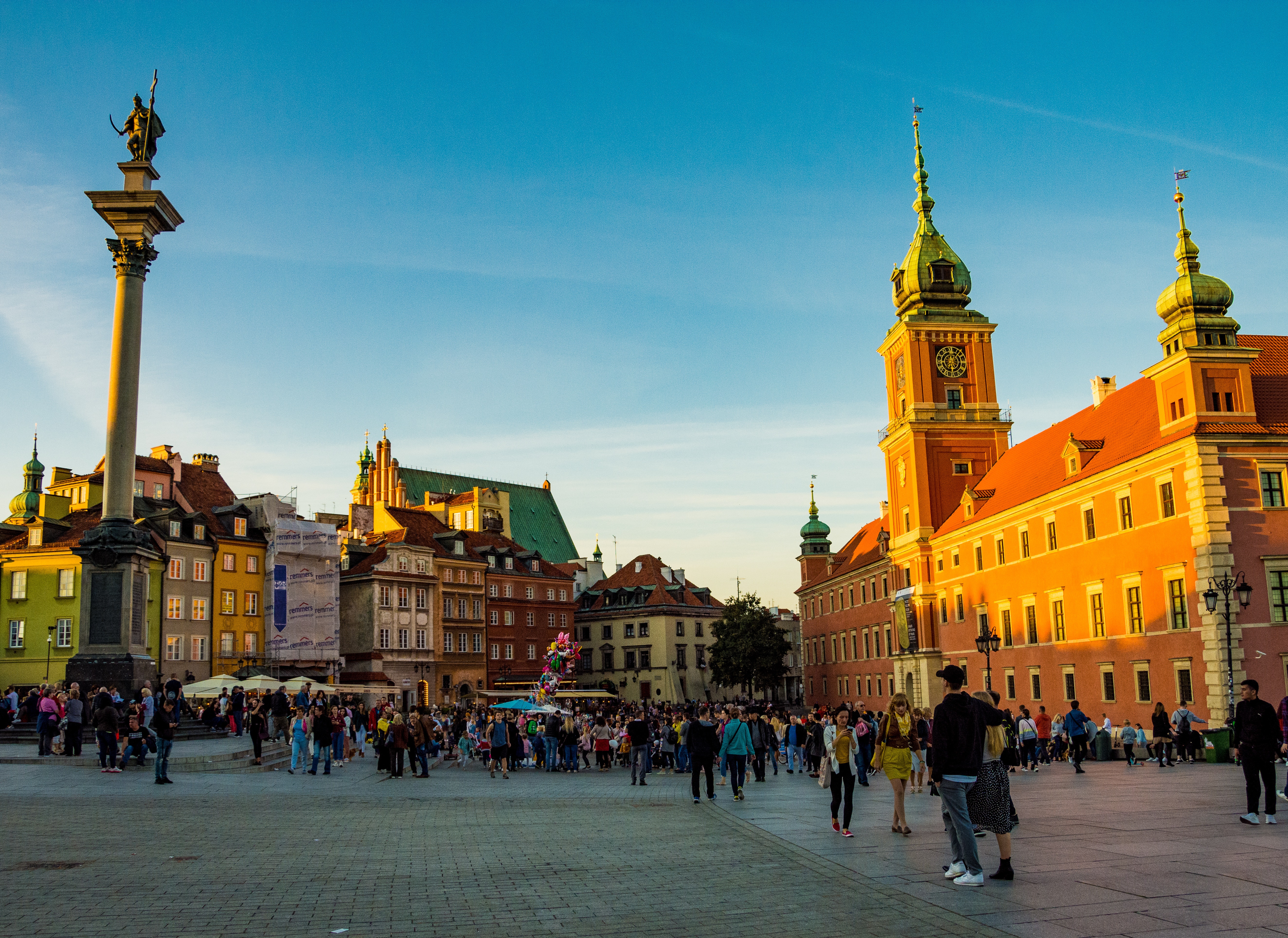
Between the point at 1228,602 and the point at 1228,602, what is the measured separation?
0.28 meters

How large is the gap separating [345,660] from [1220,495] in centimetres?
5523

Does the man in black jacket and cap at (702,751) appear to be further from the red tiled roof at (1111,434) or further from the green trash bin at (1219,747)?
the red tiled roof at (1111,434)

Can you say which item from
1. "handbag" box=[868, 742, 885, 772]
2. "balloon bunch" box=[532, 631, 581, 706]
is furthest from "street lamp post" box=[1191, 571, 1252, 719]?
"balloon bunch" box=[532, 631, 581, 706]

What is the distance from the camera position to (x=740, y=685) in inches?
4173

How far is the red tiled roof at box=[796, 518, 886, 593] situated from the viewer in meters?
77.8

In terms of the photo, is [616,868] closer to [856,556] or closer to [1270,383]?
[1270,383]

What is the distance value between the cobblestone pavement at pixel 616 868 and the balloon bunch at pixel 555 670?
106 ft

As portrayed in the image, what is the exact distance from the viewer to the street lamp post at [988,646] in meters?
44.0

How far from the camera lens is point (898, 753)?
45.1 feet

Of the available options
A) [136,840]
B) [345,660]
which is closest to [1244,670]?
[136,840]

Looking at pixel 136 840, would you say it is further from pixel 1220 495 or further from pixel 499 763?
pixel 1220 495

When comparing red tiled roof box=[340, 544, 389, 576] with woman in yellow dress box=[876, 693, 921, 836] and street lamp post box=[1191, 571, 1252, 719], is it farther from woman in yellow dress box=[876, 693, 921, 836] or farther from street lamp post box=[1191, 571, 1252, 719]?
woman in yellow dress box=[876, 693, 921, 836]

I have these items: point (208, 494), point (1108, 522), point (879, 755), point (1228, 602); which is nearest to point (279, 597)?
point (208, 494)

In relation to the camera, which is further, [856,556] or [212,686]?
[856,556]
